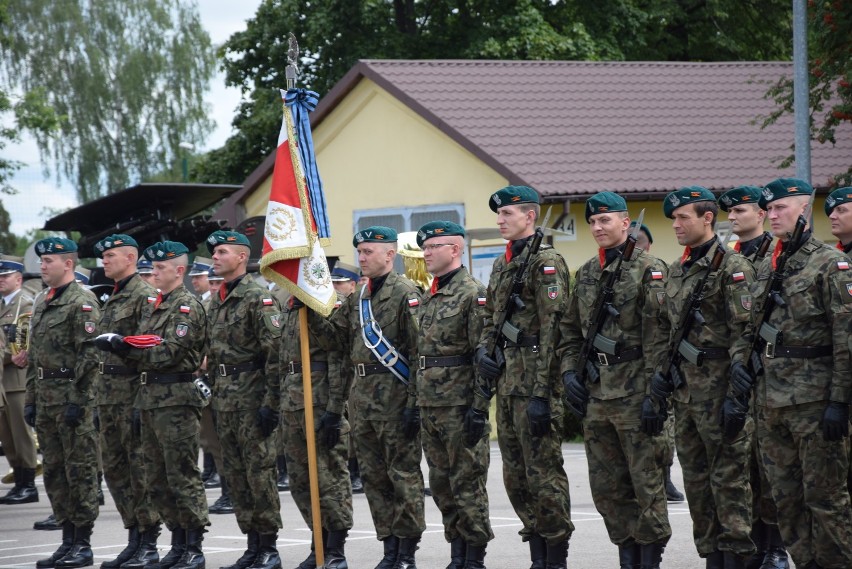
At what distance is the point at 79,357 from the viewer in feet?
34.6

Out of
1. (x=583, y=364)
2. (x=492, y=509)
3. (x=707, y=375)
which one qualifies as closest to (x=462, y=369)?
(x=583, y=364)

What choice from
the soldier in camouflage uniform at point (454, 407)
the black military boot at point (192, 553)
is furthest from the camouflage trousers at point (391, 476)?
the black military boot at point (192, 553)

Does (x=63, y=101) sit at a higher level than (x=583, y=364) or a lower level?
higher

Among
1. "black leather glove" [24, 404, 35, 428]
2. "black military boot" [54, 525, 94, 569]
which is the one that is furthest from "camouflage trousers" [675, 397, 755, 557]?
"black leather glove" [24, 404, 35, 428]

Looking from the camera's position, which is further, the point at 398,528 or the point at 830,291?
the point at 398,528

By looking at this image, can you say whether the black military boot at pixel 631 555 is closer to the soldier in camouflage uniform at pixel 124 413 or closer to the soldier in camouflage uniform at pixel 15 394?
the soldier in camouflage uniform at pixel 124 413

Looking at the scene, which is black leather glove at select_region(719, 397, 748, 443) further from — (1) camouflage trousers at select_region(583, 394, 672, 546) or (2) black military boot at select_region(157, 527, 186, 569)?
(2) black military boot at select_region(157, 527, 186, 569)

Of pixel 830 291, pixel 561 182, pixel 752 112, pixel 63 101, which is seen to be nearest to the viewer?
pixel 830 291

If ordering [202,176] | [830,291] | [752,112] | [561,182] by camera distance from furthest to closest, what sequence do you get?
1. [202,176]
2. [752,112]
3. [561,182]
4. [830,291]

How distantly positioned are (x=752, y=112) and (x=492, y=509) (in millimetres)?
15943

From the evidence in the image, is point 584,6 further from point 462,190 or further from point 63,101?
point 63,101

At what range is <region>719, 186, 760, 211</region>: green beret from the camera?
799 centimetres

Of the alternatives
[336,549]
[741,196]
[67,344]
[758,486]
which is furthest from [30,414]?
[741,196]

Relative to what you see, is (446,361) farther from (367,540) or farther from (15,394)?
(15,394)
